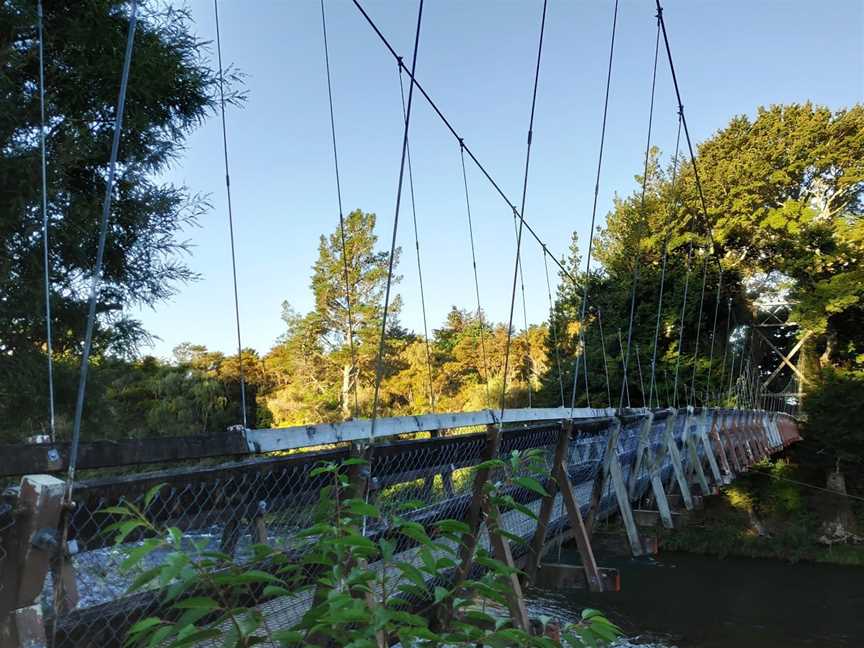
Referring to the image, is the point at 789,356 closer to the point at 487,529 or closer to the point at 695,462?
the point at 695,462

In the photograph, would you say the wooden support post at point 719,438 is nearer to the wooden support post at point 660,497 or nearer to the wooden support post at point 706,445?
the wooden support post at point 706,445

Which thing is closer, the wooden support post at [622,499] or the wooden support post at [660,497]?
the wooden support post at [622,499]

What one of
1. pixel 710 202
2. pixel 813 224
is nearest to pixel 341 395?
pixel 710 202

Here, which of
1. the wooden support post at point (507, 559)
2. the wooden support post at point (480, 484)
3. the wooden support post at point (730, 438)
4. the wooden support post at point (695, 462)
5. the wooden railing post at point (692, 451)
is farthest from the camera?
the wooden support post at point (730, 438)

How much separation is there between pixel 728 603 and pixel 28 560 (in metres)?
12.2

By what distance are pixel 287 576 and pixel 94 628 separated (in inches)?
18.3

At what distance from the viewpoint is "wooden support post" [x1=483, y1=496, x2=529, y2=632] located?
122 cm

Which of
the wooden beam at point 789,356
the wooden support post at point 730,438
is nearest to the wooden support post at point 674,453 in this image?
the wooden support post at point 730,438

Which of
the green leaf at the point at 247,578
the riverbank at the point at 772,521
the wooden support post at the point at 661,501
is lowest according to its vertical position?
the riverbank at the point at 772,521

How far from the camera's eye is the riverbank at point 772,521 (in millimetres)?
13719

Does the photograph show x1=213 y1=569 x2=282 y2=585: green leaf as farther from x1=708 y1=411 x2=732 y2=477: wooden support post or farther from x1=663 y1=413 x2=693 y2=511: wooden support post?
x1=708 y1=411 x2=732 y2=477: wooden support post

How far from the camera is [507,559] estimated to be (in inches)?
80.4

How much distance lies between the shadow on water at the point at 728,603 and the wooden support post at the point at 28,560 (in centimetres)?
982

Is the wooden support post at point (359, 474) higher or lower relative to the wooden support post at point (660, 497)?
higher
